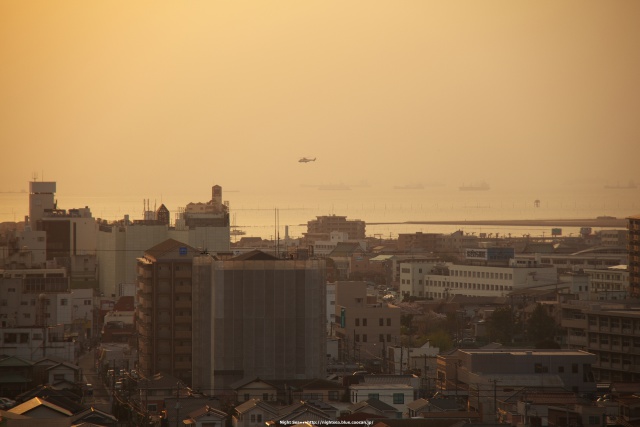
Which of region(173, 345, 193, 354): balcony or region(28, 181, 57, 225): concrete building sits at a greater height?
region(28, 181, 57, 225): concrete building

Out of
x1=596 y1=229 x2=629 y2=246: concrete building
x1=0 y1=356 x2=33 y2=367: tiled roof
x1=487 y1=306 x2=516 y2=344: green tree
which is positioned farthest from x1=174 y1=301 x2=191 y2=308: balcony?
x1=596 y1=229 x2=629 y2=246: concrete building

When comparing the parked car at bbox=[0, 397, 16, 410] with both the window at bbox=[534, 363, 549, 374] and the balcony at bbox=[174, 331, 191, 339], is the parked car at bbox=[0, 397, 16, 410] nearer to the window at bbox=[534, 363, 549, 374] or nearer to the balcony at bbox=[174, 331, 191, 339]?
the balcony at bbox=[174, 331, 191, 339]

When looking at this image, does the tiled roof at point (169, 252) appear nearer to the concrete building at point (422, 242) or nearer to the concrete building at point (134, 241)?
the concrete building at point (134, 241)

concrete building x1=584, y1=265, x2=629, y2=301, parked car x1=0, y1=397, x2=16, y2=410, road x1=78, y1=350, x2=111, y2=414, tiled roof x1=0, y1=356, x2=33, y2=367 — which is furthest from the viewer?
concrete building x1=584, y1=265, x2=629, y2=301

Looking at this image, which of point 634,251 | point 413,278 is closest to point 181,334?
point 634,251

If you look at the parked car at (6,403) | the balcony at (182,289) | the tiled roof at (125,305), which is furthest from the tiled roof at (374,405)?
the tiled roof at (125,305)

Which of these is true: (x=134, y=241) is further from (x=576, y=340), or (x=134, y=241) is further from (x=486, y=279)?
(x=576, y=340)

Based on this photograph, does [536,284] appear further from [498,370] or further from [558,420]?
[558,420]
